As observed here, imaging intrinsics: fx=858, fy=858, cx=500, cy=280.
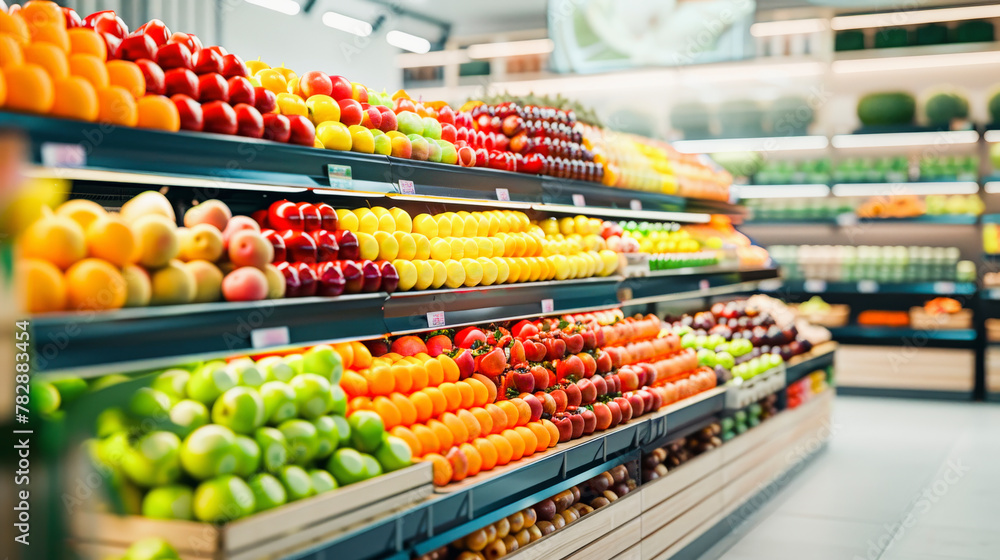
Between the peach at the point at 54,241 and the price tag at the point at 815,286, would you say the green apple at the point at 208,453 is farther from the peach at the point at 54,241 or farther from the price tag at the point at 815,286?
the price tag at the point at 815,286

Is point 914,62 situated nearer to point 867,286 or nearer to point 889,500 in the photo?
point 867,286

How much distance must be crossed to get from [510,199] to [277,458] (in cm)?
174

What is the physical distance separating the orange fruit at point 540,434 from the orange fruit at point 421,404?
0.49 m

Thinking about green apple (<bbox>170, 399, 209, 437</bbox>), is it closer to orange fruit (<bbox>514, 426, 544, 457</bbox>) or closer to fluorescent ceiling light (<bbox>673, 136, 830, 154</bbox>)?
orange fruit (<bbox>514, 426, 544, 457</bbox>)

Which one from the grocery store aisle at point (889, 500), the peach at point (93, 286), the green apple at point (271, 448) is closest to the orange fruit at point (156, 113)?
the peach at point (93, 286)

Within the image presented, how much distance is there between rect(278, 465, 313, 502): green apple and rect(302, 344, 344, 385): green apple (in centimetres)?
32

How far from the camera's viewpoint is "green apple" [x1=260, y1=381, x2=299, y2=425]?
2.13 m

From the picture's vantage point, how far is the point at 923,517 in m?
4.82

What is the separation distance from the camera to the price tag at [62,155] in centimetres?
171

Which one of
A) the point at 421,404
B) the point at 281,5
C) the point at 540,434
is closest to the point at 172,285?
the point at 421,404

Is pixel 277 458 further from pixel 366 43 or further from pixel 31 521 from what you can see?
pixel 366 43

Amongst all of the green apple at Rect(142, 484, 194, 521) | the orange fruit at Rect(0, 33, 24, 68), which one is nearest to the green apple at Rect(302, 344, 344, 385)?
the green apple at Rect(142, 484, 194, 521)

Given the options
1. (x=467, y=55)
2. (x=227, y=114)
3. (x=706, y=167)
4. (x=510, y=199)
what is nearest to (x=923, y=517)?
(x=706, y=167)

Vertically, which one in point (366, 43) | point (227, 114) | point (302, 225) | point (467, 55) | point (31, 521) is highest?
point (467, 55)
